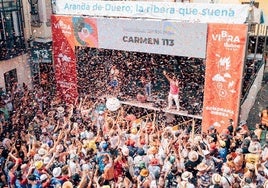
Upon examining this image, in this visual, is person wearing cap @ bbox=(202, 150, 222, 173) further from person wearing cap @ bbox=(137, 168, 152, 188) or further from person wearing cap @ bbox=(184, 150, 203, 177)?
person wearing cap @ bbox=(137, 168, 152, 188)

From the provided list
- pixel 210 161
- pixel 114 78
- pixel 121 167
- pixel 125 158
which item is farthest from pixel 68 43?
pixel 210 161

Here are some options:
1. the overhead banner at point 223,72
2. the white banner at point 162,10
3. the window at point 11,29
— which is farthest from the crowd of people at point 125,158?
the window at point 11,29

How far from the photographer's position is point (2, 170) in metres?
8.45

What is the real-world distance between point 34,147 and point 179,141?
3459mm

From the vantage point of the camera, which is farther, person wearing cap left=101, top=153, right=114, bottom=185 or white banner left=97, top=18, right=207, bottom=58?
white banner left=97, top=18, right=207, bottom=58

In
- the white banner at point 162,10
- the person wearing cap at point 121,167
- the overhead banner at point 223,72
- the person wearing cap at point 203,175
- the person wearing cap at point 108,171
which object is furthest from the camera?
the white banner at point 162,10

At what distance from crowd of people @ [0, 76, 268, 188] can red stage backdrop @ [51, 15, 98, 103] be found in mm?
3672

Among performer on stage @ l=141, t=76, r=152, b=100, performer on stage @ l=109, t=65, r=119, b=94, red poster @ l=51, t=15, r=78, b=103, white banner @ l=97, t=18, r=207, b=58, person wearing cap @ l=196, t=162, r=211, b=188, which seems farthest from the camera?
performer on stage @ l=109, t=65, r=119, b=94

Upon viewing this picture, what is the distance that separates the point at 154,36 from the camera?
12000mm

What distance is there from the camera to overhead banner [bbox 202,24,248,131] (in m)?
10.6

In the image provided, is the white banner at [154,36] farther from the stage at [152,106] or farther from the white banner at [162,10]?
the stage at [152,106]

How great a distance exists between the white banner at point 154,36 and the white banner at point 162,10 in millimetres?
348

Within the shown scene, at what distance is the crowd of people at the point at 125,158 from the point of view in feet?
24.3

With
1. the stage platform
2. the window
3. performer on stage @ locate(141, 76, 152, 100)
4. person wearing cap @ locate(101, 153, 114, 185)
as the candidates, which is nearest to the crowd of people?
person wearing cap @ locate(101, 153, 114, 185)
